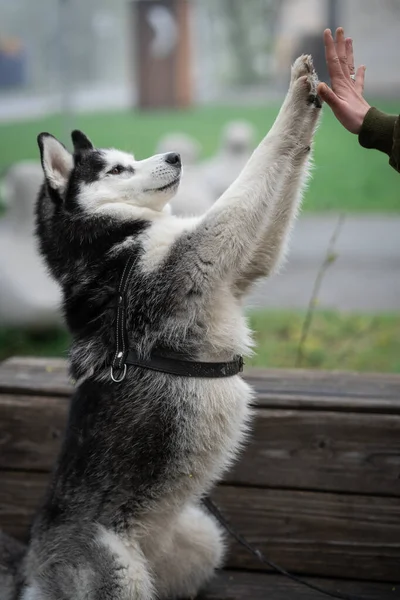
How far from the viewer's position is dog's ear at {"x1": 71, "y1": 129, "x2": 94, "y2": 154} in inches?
112

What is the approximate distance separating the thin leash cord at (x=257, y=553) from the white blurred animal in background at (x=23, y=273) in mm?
3240

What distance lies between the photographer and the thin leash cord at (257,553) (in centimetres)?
272

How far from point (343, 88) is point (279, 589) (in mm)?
1843

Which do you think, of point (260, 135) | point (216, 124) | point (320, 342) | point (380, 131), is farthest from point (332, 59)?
point (216, 124)

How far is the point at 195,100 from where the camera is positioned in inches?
470

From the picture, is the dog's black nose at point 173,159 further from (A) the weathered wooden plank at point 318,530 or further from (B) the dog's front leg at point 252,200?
(A) the weathered wooden plank at point 318,530

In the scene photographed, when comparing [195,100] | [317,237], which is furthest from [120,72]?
[317,237]

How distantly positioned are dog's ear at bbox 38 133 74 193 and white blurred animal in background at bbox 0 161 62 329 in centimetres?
320

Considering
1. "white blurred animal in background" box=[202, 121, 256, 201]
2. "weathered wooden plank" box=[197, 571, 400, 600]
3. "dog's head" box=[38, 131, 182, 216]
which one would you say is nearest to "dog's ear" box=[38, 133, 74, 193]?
"dog's head" box=[38, 131, 182, 216]

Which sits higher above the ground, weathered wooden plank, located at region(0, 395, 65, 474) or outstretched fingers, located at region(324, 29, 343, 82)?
outstretched fingers, located at region(324, 29, 343, 82)

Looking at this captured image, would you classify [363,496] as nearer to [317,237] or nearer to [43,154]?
[43,154]

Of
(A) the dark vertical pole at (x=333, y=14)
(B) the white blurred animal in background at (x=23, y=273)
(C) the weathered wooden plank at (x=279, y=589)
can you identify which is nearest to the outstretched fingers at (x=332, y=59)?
(C) the weathered wooden plank at (x=279, y=589)

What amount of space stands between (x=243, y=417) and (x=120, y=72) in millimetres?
9262

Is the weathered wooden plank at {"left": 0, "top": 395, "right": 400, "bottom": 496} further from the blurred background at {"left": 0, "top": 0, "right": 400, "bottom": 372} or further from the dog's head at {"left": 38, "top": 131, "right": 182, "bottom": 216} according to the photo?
the blurred background at {"left": 0, "top": 0, "right": 400, "bottom": 372}
